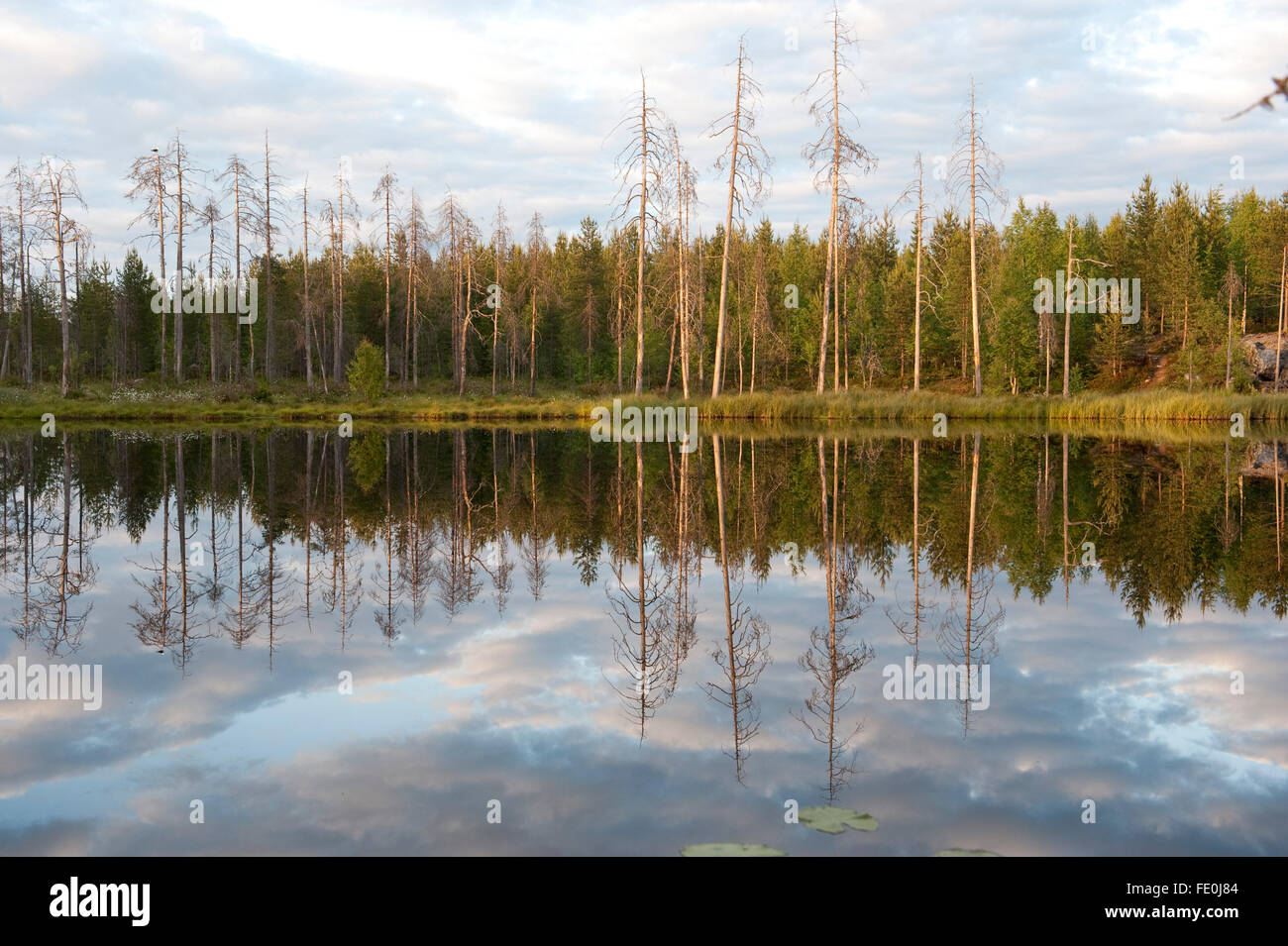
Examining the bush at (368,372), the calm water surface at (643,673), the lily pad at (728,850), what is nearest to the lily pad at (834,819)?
the calm water surface at (643,673)

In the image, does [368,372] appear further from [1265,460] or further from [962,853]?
[962,853]

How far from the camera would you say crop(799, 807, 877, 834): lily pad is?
3.57 meters

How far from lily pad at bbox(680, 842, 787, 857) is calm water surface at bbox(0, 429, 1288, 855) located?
9 centimetres

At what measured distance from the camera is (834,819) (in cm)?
364

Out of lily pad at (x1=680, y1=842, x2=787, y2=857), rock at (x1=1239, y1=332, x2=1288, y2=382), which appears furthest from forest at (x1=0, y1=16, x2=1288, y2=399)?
lily pad at (x1=680, y1=842, x2=787, y2=857)

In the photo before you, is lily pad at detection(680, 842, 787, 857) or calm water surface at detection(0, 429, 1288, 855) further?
calm water surface at detection(0, 429, 1288, 855)

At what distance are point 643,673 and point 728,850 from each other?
236 centimetres

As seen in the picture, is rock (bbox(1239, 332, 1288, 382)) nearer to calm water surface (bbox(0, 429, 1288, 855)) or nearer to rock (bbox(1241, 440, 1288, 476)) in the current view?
rock (bbox(1241, 440, 1288, 476))

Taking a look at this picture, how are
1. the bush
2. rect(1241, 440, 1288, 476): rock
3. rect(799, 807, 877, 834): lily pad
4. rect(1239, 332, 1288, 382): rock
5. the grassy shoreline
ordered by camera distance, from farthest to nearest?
rect(1239, 332, 1288, 382): rock, the bush, the grassy shoreline, rect(1241, 440, 1288, 476): rock, rect(799, 807, 877, 834): lily pad

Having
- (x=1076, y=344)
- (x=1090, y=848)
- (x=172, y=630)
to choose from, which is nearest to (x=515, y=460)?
(x=172, y=630)

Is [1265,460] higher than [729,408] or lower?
lower

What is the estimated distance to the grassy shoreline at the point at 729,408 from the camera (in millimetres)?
35312

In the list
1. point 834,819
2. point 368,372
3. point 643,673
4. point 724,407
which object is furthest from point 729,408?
point 834,819
